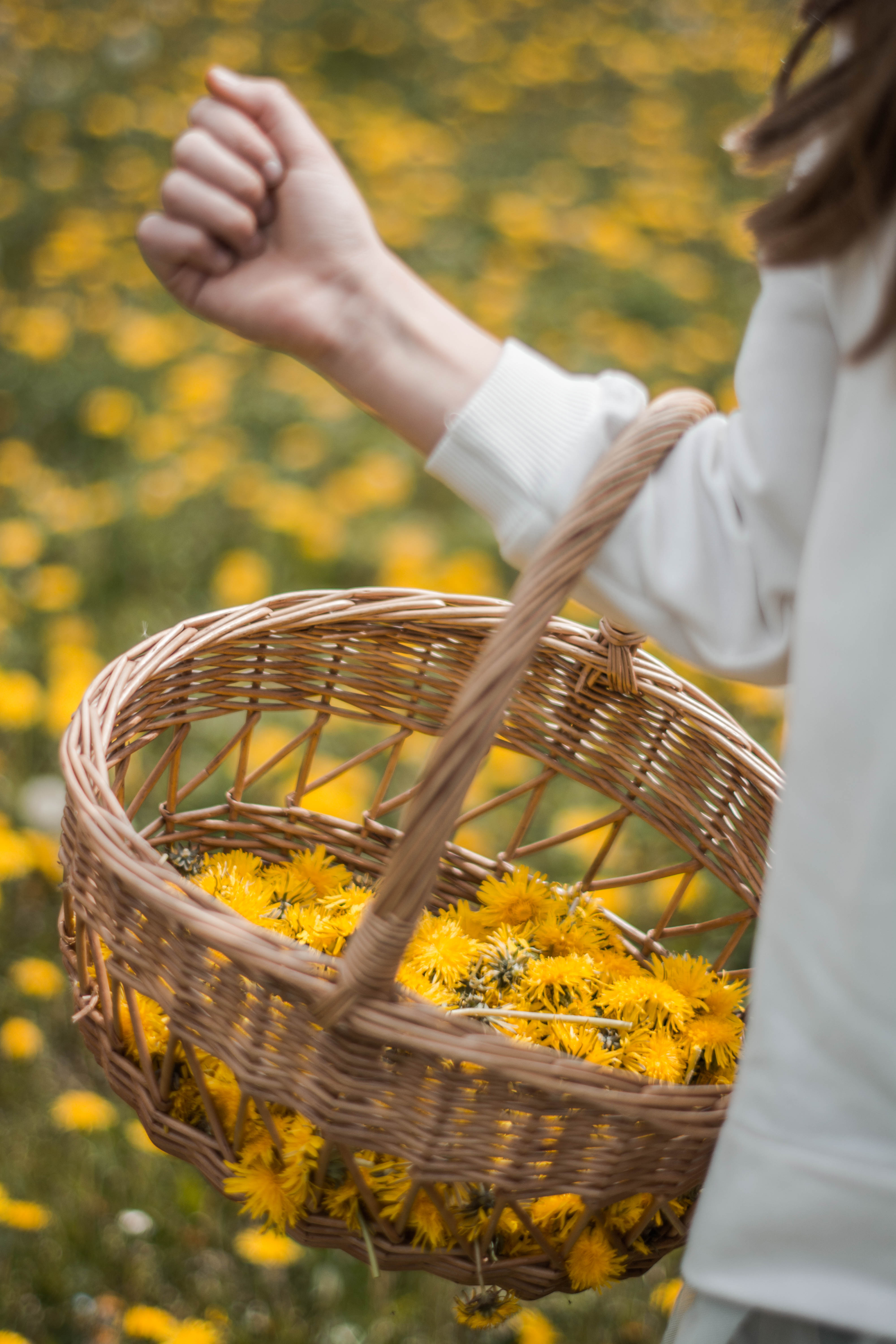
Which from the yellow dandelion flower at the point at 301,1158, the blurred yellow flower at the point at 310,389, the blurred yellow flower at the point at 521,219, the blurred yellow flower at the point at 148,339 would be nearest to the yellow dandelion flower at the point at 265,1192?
the yellow dandelion flower at the point at 301,1158

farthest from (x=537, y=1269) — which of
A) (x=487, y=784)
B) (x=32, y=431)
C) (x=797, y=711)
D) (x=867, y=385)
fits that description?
(x=32, y=431)

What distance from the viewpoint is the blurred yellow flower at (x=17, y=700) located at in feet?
3.87

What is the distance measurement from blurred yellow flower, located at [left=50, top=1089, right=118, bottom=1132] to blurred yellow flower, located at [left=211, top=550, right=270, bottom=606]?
671 millimetres

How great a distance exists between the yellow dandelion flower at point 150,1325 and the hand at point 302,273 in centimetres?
67

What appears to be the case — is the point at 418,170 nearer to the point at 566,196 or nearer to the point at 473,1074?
the point at 566,196

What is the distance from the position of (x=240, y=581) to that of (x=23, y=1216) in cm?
82

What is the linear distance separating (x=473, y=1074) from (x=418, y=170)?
2.43m

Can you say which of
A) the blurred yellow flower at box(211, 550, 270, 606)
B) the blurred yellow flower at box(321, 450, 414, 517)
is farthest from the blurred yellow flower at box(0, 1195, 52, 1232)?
the blurred yellow flower at box(321, 450, 414, 517)

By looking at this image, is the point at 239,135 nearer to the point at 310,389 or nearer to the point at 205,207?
the point at 205,207

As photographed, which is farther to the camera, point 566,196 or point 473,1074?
point 566,196

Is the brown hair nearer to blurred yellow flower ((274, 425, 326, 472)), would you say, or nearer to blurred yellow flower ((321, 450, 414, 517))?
blurred yellow flower ((321, 450, 414, 517))

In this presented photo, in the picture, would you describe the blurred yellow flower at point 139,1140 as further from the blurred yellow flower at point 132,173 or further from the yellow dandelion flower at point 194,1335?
the blurred yellow flower at point 132,173

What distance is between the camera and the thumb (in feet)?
2.29

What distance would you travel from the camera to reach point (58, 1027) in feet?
3.37
